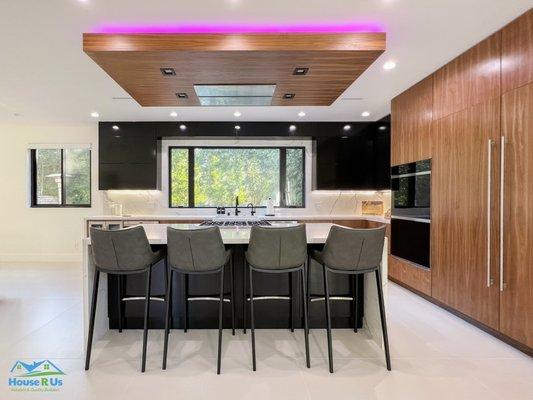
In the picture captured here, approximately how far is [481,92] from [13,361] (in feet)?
15.0

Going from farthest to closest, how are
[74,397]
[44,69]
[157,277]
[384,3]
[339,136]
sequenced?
[339,136]
[44,69]
[157,277]
[384,3]
[74,397]

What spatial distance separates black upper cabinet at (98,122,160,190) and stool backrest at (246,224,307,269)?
13.5 feet

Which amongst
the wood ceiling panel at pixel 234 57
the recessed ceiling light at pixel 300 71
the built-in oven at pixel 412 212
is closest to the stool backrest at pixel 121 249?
Answer: the wood ceiling panel at pixel 234 57

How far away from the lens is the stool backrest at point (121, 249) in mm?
2475

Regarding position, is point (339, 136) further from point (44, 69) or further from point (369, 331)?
point (44, 69)

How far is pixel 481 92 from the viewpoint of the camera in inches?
123

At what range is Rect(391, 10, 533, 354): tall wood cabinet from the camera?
2.64 m

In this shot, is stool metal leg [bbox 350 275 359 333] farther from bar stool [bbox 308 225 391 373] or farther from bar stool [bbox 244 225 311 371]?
bar stool [bbox 244 225 311 371]

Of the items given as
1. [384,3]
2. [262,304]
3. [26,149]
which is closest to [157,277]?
[262,304]

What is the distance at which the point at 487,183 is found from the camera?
9.83ft

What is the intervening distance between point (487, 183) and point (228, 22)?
106 inches

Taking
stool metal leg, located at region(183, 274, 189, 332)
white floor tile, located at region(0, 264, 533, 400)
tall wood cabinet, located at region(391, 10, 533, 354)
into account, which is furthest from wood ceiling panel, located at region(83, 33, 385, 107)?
white floor tile, located at region(0, 264, 533, 400)

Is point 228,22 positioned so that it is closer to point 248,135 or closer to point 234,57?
point 234,57

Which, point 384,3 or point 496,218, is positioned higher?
point 384,3
